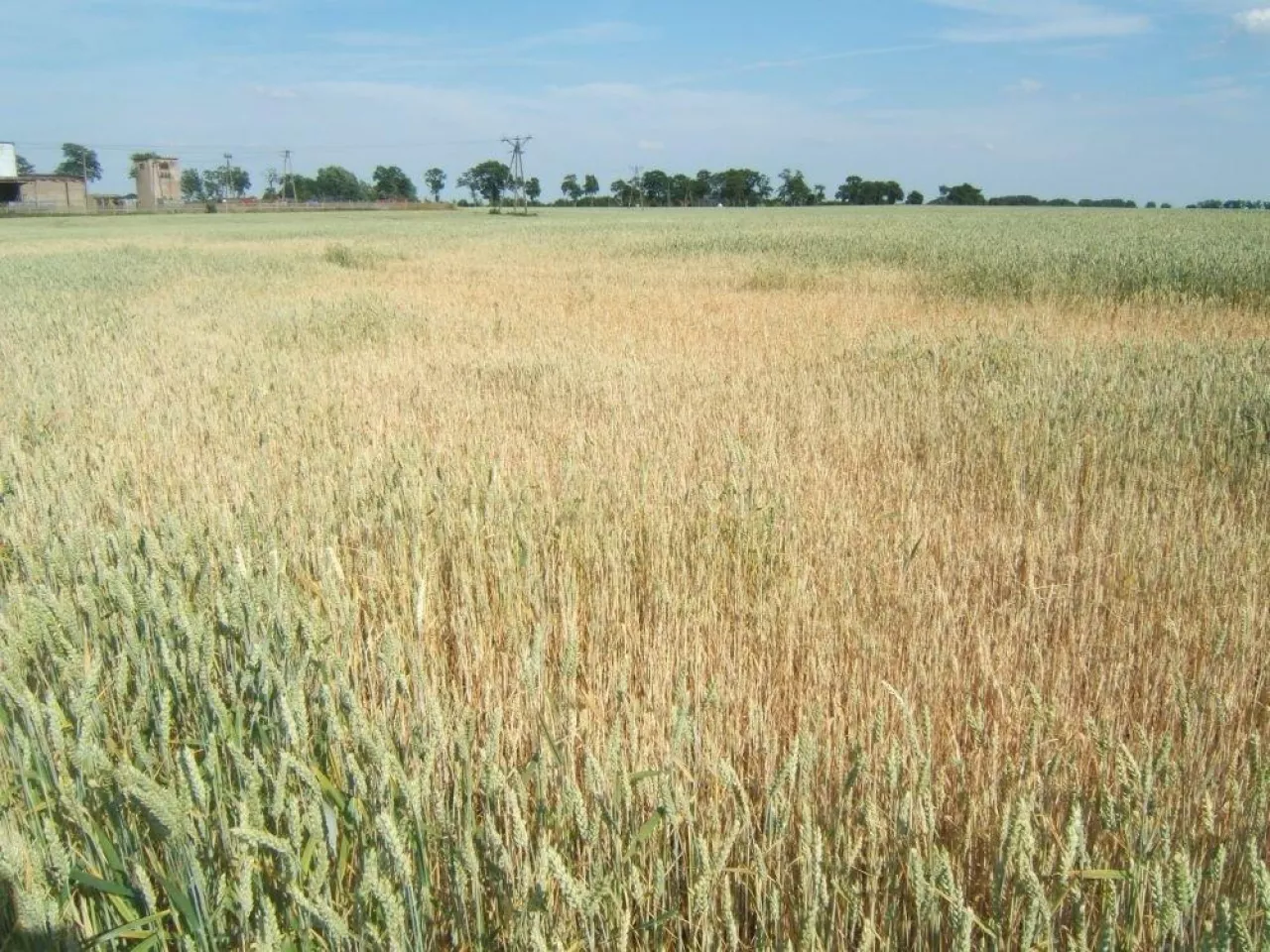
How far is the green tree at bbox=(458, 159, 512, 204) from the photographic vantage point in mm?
125375

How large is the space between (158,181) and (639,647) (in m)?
127

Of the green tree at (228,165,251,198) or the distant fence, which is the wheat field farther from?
the green tree at (228,165,251,198)

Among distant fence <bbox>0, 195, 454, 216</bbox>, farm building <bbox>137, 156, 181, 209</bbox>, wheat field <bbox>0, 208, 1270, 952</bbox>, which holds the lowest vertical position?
wheat field <bbox>0, 208, 1270, 952</bbox>

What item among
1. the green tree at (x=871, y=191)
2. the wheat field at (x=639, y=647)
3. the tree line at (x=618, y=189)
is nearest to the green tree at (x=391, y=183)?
the tree line at (x=618, y=189)

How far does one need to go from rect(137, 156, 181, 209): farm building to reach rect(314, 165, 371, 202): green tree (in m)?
19.8

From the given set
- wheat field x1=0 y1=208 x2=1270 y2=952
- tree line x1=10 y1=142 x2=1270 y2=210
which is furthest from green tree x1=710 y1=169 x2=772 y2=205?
wheat field x1=0 y1=208 x2=1270 y2=952

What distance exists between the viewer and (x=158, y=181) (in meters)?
111

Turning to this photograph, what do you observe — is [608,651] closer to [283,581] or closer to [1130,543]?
[283,581]

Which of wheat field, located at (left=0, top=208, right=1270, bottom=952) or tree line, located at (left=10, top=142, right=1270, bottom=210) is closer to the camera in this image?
wheat field, located at (left=0, top=208, right=1270, bottom=952)

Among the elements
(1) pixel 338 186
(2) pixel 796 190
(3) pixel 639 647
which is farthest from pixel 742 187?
(3) pixel 639 647

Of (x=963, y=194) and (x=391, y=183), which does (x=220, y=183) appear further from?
(x=963, y=194)

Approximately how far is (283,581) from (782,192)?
120 m

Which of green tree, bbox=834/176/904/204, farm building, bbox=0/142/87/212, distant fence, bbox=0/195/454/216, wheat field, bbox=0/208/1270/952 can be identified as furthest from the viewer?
green tree, bbox=834/176/904/204

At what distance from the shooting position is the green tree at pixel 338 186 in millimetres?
130250
